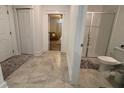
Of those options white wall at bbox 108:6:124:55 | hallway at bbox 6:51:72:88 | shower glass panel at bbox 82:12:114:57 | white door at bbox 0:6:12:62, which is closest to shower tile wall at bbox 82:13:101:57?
shower glass panel at bbox 82:12:114:57

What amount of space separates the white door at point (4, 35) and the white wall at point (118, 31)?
3.74m

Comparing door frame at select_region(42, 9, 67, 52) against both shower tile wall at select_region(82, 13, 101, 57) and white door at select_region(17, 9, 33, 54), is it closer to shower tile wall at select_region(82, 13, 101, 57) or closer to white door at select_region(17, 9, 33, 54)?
white door at select_region(17, 9, 33, 54)

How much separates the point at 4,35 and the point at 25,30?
28.6 inches

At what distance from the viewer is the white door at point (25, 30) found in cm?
320

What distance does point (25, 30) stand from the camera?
3359 mm

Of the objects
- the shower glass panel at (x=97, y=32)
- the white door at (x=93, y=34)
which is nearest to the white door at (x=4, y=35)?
the shower glass panel at (x=97, y=32)

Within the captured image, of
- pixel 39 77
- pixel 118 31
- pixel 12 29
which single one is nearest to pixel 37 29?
pixel 12 29

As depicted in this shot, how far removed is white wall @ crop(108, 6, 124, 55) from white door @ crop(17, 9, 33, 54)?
304 centimetres

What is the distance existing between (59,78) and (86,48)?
1910 millimetres

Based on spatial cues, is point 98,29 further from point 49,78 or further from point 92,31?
point 49,78

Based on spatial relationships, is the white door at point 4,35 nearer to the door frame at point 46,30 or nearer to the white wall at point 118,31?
the door frame at point 46,30

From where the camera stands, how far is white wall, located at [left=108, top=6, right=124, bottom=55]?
8.94 ft

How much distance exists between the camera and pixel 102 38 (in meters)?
3.38
